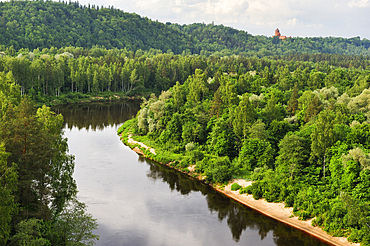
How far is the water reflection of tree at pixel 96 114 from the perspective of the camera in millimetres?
101450

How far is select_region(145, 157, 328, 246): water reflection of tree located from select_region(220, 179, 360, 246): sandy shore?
0.74m

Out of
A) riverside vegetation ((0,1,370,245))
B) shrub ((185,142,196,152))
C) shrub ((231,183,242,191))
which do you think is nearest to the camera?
riverside vegetation ((0,1,370,245))

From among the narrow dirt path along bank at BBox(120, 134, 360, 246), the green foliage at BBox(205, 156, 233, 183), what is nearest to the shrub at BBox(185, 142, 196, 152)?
the green foliage at BBox(205, 156, 233, 183)

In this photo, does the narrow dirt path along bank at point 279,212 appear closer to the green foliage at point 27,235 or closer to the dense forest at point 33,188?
the dense forest at point 33,188

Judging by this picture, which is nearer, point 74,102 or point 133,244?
point 133,244

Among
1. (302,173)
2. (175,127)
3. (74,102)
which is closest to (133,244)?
(302,173)

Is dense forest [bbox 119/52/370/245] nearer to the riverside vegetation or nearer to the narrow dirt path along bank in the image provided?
the riverside vegetation

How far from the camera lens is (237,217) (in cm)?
4609

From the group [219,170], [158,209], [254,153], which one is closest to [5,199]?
[158,209]

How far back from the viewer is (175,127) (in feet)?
242

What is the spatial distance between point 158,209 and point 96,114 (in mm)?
75661

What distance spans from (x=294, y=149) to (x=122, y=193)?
26.5 meters

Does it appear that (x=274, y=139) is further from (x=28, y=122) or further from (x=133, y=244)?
(x=28, y=122)

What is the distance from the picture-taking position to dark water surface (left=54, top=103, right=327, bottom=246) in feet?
133
